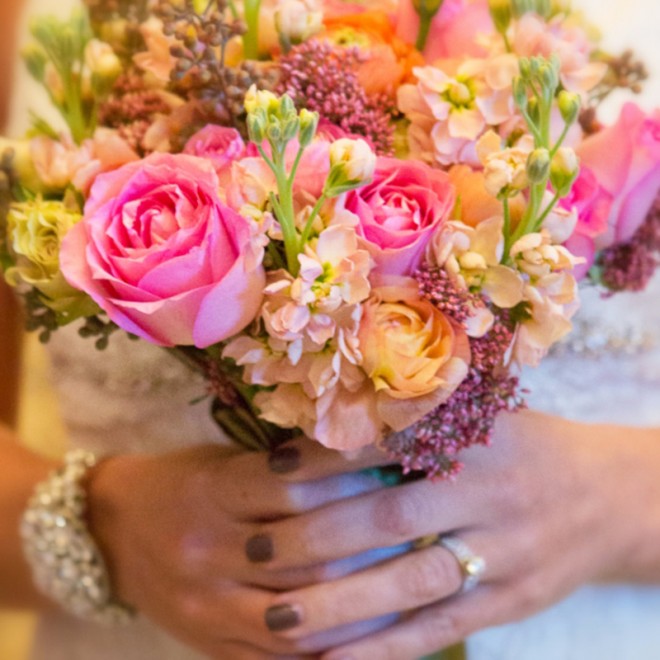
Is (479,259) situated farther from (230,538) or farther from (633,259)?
(230,538)

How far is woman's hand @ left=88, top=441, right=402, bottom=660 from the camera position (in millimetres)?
539

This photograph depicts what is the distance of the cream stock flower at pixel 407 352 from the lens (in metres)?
0.38

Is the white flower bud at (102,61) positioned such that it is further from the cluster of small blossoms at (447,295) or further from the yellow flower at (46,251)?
the cluster of small blossoms at (447,295)

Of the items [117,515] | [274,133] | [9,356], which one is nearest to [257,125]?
[274,133]

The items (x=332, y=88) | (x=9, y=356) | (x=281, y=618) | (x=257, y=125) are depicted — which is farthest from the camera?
(x=9, y=356)

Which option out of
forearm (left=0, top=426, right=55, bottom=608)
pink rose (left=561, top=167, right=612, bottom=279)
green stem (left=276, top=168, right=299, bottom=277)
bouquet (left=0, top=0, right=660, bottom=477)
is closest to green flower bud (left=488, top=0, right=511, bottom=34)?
bouquet (left=0, top=0, right=660, bottom=477)

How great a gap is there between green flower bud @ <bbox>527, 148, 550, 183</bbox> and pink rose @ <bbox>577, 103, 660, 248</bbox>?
118 mm

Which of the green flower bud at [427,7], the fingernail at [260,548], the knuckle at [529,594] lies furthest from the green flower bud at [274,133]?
the knuckle at [529,594]

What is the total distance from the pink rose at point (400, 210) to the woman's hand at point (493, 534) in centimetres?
21

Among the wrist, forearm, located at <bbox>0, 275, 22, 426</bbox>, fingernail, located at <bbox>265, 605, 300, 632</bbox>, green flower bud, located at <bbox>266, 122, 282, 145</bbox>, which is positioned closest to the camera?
green flower bud, located at <bbox>266, 122, 282, 145</bbox>

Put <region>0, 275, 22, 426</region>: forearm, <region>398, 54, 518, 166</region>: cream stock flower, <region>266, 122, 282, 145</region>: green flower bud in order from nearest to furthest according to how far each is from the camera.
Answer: <region>266, 122, 282, 145</region>: green flower bud → <region>398, 54, 518, 166</region>: cream stock flower → <region>0, 275, 22, 426</region>: forearm

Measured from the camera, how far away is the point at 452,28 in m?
0.50

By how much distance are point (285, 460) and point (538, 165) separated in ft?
0.86

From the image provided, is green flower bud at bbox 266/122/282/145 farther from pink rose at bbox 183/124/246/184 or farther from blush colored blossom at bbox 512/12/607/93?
blush colored blossom at bbox 512/12/607/93
